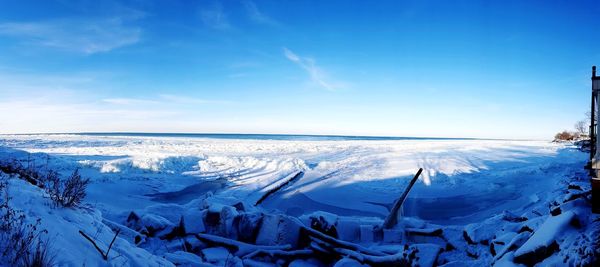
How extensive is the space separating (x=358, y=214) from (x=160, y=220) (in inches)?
235

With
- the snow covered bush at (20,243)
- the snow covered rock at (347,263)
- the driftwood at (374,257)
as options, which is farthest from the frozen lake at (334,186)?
the snow covered bush at (20,243)

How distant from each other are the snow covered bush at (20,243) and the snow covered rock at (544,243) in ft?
18.4

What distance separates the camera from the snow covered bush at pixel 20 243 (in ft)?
10.8

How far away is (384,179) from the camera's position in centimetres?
1512

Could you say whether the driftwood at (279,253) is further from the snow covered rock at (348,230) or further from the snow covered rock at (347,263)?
→ the snow covered rock at (348,230)

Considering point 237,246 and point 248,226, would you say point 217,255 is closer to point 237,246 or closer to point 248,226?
point 237,246

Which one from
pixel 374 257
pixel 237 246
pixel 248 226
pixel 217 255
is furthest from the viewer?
pixel 248 226

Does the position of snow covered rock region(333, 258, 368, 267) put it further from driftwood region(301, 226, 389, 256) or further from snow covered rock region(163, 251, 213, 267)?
snow covered rock region(163, 251, 213, 267)

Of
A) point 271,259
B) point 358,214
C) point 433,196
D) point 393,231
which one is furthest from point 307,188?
point 271,259

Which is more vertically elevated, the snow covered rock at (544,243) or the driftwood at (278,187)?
the snow covered rock at (544,243)

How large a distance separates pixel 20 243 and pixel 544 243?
6.24m

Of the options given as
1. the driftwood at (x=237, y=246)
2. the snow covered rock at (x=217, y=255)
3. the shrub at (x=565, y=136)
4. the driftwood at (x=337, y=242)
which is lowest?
the snow covered rock at (x=217, y=255)

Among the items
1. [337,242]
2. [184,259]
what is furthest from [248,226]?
[337,242]

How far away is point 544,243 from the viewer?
412 centimetres
